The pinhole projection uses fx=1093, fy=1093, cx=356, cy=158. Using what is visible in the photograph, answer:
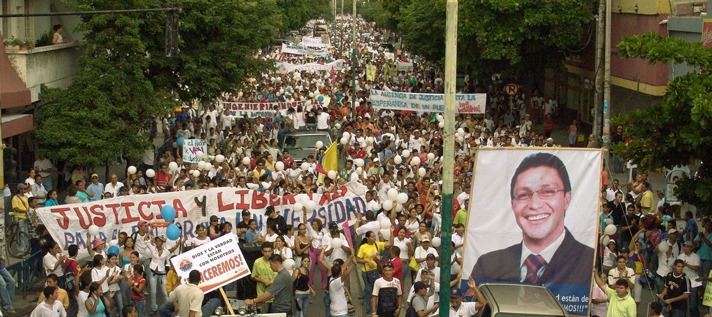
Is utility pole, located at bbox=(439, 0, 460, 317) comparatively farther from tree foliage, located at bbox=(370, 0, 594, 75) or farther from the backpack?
tree foliage, located at bbox=(370, 0, 594, 75)

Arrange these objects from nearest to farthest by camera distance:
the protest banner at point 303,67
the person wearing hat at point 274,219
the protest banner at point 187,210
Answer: the person wearing hat at point 274,219
the protest banner at point 187,210
the protest banner at point 303,67

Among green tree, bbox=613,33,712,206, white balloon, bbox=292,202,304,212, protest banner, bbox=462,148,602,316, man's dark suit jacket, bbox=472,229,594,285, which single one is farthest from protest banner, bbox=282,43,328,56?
man's dark suit jacket, bbox=472,229,594,285

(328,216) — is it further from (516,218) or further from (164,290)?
(516,218)

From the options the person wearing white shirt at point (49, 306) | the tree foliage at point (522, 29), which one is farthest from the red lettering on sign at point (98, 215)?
the tree foliage at point (522, 29)

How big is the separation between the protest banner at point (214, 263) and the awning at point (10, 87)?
9.93 metres

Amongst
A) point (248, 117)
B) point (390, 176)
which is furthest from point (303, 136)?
point (390, 176)

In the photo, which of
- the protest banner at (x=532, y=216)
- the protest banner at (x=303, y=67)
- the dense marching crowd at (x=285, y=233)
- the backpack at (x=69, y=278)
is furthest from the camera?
the protest banner at (x=303, y=67)

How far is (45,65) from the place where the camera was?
25.9 meters

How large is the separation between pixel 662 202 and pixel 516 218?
714 cm

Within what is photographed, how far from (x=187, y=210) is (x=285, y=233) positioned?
2191mm

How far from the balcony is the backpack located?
998 centimetres

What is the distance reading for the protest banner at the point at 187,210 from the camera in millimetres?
17000

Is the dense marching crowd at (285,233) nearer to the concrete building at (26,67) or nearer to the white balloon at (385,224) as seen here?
the white balloon at (385,224)

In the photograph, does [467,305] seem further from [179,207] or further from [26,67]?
[26,67]
